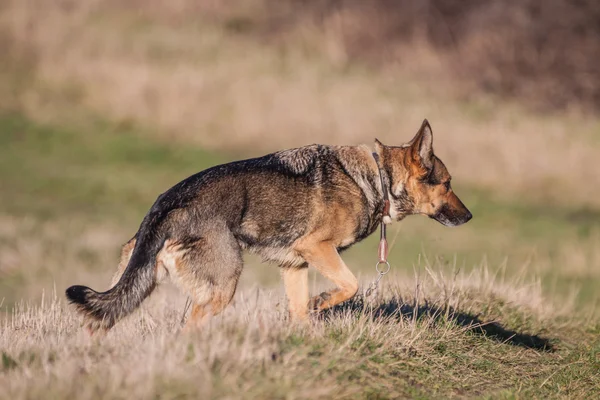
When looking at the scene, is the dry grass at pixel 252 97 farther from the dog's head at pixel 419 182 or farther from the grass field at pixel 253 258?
the dog's head at pixel 419 182

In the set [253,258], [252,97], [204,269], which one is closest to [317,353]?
[204,269]

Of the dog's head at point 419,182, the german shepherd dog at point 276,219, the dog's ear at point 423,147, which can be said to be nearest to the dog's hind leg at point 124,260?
the german shepherd dog at point 276,219

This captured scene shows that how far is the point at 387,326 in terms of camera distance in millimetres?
7199

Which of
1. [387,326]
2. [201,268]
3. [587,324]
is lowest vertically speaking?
[587,324]

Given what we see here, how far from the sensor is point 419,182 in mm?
8180

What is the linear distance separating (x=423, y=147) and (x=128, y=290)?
2.89 metres

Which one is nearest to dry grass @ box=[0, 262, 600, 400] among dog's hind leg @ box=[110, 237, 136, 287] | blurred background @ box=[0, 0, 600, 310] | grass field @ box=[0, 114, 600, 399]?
grass field @ box=[0, 114, 600, 399]

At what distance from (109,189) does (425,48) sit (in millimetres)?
12123

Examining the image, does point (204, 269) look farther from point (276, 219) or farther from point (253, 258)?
point (253, 258)

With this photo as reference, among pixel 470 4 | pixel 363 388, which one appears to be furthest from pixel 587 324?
A: pixel 470 4

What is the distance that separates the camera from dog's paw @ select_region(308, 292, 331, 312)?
7.54 meters

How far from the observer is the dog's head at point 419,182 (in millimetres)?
8070

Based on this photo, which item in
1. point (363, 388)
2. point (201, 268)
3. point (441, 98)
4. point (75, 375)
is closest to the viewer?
point (75, 375)

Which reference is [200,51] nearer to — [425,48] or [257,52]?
[257,52]
